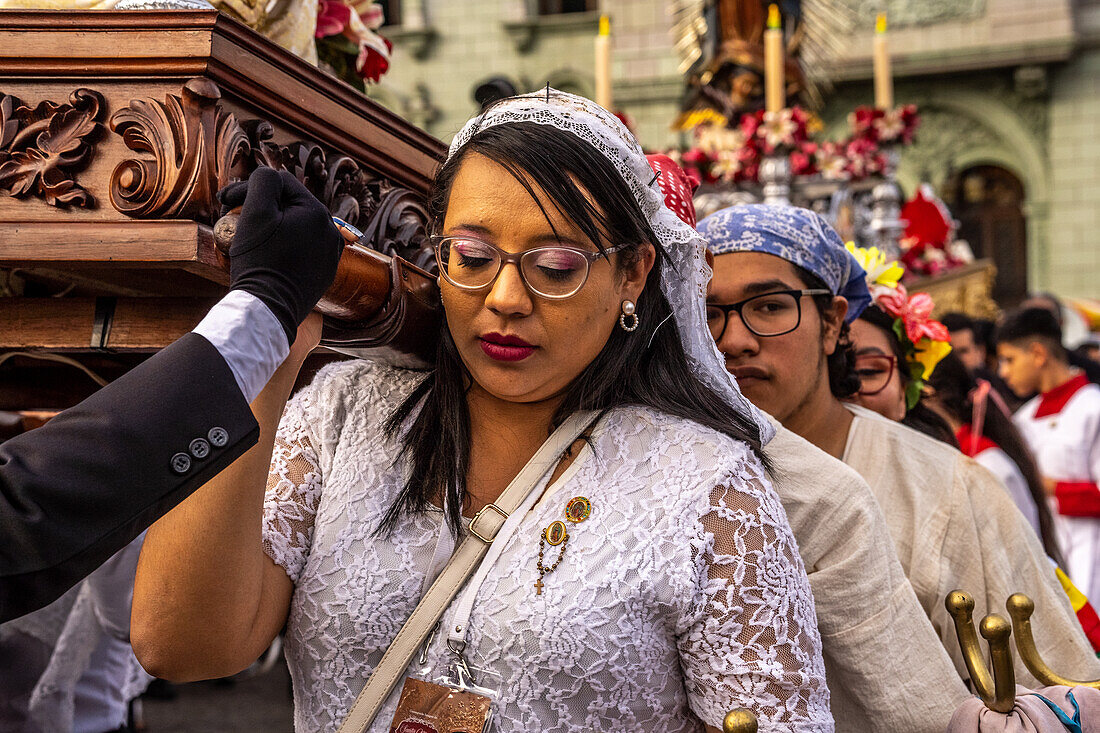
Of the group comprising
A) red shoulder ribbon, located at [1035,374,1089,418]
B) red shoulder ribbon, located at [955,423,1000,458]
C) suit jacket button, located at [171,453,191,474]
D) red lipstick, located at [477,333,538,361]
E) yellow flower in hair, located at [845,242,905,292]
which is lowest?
red shoulder ribbon, located at [955,423,1000,458]

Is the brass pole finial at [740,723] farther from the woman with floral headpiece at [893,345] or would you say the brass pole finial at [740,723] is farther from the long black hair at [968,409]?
the long black hair at [968,409]

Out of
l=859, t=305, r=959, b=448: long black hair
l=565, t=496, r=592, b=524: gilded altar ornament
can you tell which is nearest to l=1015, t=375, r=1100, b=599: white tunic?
l=859, t=305, r=959, b=448: long black hair

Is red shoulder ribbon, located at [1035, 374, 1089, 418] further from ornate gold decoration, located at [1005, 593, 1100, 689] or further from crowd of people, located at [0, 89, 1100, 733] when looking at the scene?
crowd of people, located at [0, 89, 1100, 733]

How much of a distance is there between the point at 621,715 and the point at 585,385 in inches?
19.6

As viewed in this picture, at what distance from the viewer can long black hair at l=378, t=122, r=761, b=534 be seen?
1586 mm

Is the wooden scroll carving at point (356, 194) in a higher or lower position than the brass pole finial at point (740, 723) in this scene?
higher

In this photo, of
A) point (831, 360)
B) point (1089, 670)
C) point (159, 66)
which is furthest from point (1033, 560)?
point (159, 66)

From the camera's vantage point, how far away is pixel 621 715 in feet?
5.05

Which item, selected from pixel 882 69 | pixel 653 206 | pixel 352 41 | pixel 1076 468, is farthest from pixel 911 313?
pixel 882 69

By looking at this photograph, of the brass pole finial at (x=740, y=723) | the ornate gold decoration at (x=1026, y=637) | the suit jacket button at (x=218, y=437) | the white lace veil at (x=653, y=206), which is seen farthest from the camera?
the ornate gold decoration at (x=1026, y=637)

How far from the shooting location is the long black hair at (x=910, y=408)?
3213 millimetres

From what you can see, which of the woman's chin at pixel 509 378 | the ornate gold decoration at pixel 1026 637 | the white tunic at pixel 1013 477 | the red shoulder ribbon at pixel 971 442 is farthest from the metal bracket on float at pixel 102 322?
the red shoulder ribbon at pixel 971 442

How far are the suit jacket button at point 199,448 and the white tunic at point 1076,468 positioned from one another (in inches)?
198

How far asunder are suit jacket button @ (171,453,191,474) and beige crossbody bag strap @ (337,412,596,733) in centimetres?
60
